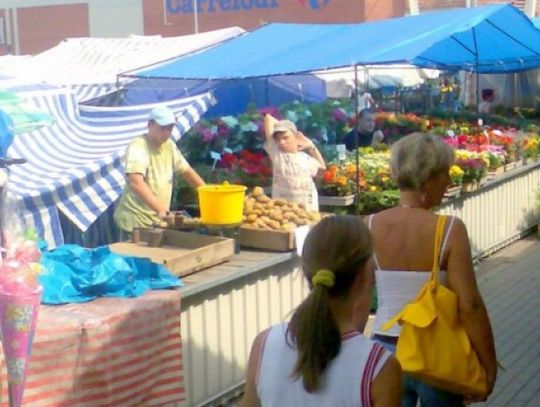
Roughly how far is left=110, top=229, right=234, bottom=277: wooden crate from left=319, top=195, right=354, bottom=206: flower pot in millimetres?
2490

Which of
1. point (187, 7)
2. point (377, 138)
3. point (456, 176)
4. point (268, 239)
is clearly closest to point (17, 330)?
point (268, 239)

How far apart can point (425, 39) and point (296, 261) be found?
2.63 m

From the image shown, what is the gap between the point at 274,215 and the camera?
20.3 feet

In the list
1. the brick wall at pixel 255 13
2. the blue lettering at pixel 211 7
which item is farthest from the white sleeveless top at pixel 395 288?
the blue lettering at pixel 211 7

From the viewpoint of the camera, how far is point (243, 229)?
609 cm

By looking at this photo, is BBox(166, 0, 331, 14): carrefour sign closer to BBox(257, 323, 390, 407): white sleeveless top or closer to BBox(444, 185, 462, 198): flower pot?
BBox(444, 185, 462, 198): flower pot

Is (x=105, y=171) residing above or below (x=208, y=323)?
above

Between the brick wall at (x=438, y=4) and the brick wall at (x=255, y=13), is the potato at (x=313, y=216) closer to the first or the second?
Answer: the brick wall at (x=438, y=4)

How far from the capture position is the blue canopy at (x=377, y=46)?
7898 mm

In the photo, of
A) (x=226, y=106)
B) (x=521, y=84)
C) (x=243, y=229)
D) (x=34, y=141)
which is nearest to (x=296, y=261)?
(x=243, y=229)

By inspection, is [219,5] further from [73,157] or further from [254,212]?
[254,212]

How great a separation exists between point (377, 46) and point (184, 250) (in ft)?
10.3

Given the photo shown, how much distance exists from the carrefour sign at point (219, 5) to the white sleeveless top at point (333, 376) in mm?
27716

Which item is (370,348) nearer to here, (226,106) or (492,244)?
(492,244)
